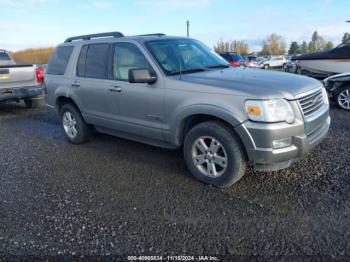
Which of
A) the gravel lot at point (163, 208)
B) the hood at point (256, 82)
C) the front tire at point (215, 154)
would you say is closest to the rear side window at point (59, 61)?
the gravel lot at point (163, 208)

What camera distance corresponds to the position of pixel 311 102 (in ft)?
12.3

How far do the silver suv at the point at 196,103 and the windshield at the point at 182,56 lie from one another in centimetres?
2

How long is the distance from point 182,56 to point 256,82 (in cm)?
134

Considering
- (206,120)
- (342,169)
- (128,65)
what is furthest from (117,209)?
(342,169)

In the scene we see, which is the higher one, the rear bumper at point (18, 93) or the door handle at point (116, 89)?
the door handle at point (116, 89)

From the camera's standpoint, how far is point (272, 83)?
3621 mm

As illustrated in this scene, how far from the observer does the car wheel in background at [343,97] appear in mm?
7980

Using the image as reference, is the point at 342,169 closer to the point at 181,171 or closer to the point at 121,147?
the point at 181,171

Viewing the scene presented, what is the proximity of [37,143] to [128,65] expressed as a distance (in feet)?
9.29

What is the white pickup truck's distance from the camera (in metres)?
8.58

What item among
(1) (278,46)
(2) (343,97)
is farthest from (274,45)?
(2) (343,97)

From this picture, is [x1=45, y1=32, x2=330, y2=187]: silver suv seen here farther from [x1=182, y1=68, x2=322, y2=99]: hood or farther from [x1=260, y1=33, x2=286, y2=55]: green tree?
[x1=260, y1=33, x2=286, y2=55]: green tree

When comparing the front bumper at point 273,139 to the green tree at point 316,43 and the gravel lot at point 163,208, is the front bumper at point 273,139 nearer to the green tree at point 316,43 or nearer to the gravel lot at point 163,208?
the gravel lot at point 163,208

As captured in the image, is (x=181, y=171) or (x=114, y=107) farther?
(x=114, y=107)
